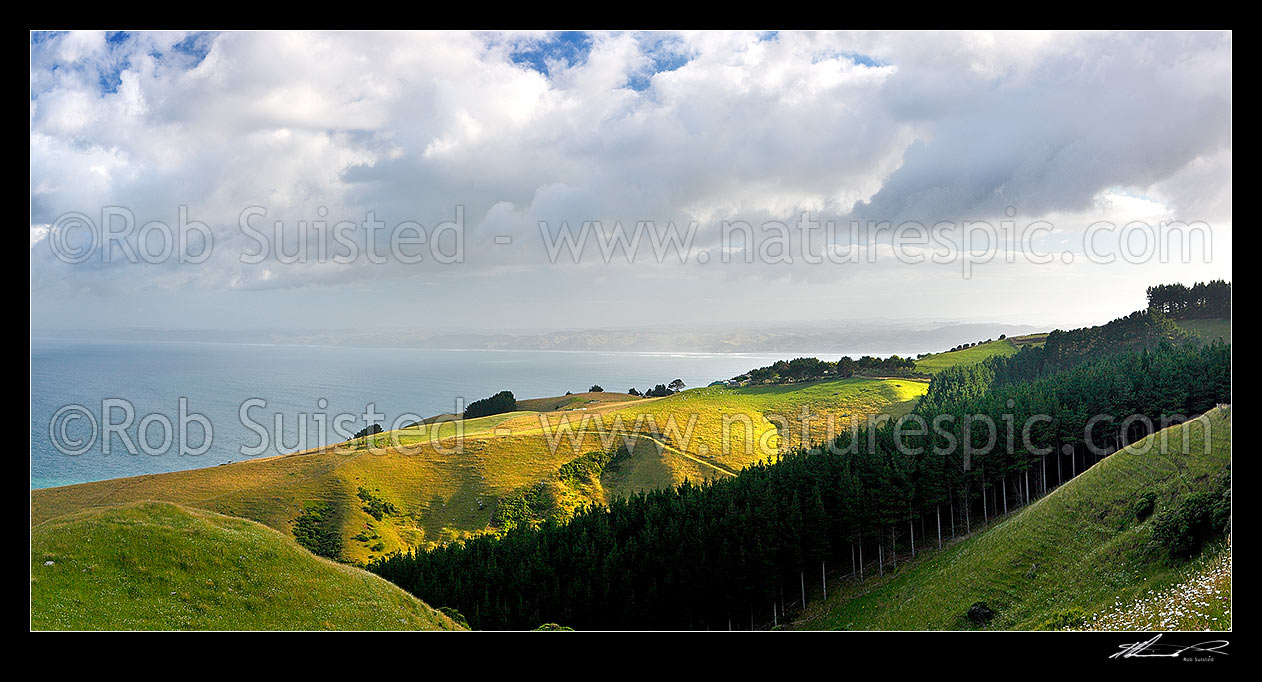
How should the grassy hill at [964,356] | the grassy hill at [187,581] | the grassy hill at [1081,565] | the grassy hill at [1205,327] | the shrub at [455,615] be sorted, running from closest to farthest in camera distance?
the grassy hill at [187,581]
the grassy hill at [1081,565]
the shrub at [455,615]
the grassy hill at [1205,327]
the grassy hill at [964,356]

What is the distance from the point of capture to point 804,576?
42.1 m

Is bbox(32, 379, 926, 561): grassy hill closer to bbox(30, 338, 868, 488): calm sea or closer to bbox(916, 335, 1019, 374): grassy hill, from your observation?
bbox(30, 338, 868, 488): calm sea

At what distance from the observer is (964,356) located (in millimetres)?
109812

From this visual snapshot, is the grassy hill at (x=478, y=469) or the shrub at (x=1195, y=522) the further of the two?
the grassy hill at (x=478, y=469)

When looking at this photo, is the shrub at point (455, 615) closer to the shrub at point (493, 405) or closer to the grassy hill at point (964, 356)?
the shrub at point (493, 405)

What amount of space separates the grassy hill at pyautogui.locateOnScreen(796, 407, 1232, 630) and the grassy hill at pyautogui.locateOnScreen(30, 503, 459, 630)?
22.9 m

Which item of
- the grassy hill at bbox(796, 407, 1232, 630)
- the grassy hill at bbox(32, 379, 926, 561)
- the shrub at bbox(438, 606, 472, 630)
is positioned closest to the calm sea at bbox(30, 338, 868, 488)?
the grassy hill at bbox(32, 379, 926, 561)
